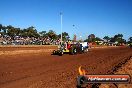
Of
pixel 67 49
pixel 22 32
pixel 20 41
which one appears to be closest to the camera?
pixel 67 49

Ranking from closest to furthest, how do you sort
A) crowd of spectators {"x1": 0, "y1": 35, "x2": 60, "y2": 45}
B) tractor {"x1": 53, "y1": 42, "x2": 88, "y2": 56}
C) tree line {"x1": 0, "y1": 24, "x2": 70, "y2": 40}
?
tractor {"x1": 53, "y1": 42, "x2": 88, "y2": 56} → crowd of spectators {"x1": 0, "y1": 35, "x2": 60, "y2": 45} → tree line {"x1": 0, "y1": 24, "x2": 70, "y2": 40}

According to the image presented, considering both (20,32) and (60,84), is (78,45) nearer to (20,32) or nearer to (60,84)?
(60,84)

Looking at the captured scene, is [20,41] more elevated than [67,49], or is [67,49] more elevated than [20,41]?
[20,41]

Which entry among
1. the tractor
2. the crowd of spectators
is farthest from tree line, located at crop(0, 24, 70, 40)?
the tractor

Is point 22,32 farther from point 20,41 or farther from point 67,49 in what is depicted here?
point 67,49

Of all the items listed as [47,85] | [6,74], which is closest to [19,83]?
[47,85]

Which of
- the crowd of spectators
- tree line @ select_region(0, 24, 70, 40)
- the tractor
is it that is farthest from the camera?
tree line @ select_region(0, 24, 70, 40)

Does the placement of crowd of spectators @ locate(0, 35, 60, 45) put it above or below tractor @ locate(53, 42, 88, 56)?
above

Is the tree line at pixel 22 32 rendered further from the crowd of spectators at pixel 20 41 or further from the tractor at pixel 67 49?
the tractor at pixel 67 49

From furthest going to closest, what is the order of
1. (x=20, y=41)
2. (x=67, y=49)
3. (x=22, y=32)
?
1. (x=22, y=32)
2. (x=20, y=41)
3. (x=67, y=49)

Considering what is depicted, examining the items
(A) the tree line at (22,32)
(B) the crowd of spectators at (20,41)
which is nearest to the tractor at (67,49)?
(B) the crowd of spectators at (20,41)

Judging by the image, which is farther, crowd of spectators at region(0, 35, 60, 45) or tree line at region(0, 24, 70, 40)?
tree line at region(0, 24, 70, 40)

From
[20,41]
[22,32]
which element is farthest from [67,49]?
[22,32]

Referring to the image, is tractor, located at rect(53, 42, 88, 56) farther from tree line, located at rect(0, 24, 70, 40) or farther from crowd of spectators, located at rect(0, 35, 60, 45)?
tree line, located at rect(0, 24, 70, 40)
